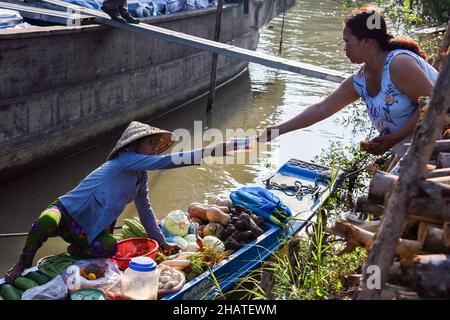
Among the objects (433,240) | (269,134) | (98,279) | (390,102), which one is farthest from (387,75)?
(98,279)

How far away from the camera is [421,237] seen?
10.2ft

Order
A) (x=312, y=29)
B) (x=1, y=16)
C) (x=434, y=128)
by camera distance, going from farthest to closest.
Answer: (x=312, y=29)
(x=1, y=16)
(x=434, y=128)

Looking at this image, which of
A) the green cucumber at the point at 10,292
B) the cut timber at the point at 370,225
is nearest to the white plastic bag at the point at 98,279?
the green cucumber at the point at 10,292

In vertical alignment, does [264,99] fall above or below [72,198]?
below

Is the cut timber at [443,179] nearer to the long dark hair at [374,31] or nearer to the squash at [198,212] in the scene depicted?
the long dark hair at [374,31]

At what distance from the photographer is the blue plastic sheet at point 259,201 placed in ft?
20.2

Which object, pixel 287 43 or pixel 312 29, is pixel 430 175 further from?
pixel 312 29

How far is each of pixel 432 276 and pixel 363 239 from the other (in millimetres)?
579

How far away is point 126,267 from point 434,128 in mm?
2898

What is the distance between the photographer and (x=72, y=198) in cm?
456
